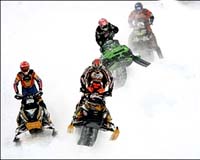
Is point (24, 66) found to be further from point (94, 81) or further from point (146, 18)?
point (146, 18)

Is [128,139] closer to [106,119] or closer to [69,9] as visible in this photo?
[106,119]

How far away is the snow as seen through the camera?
13086 millimetres

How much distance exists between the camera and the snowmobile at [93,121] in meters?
13.2

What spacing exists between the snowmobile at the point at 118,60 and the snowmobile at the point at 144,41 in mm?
1985

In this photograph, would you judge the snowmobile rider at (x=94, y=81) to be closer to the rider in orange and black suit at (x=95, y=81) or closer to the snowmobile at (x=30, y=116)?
the rider in orange and black suit at (x=95, y=81)

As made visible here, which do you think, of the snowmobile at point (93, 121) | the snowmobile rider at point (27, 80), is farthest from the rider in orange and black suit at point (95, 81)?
the snowmobile rider at point (27, 80)

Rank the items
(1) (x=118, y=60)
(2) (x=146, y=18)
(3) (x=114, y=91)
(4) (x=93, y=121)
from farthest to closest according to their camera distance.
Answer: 1. (2) (x=146, y=18)
2. (3) (x=114, y=91)
3. (1) (x=118, y=60)
4. (4) (x=93, y=121)

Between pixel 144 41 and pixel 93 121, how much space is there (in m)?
5.57


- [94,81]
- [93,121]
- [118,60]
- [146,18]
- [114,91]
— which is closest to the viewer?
[93,121]

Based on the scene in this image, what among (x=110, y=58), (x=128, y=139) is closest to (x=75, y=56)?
(x=110, y=58)

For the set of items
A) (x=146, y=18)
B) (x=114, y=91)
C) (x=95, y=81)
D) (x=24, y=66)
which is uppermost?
(x=146, y=18)

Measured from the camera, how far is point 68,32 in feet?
72.6

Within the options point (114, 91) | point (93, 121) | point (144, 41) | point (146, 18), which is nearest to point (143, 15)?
point (146, 18)

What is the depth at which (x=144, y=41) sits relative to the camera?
1784 centimetres
